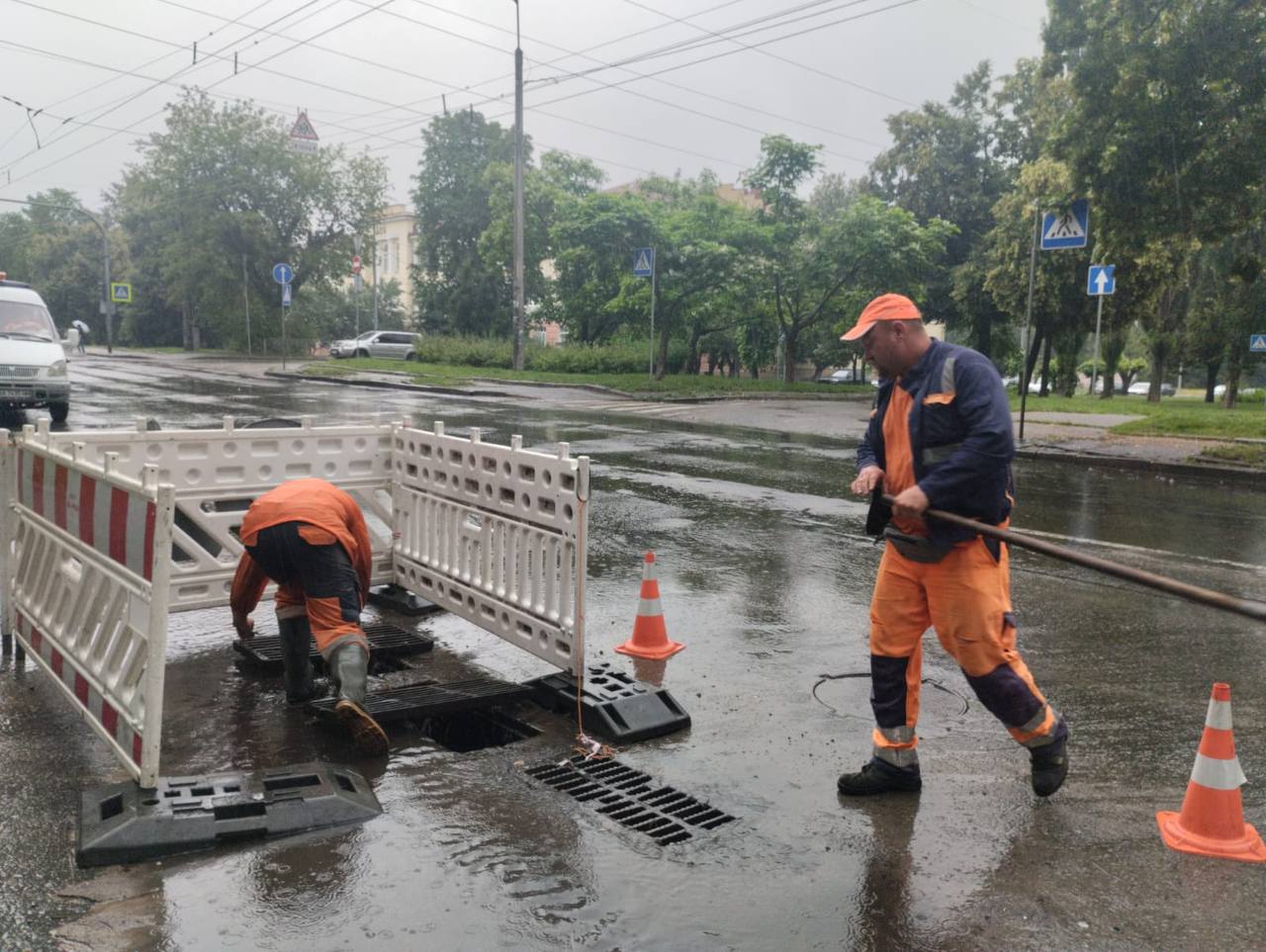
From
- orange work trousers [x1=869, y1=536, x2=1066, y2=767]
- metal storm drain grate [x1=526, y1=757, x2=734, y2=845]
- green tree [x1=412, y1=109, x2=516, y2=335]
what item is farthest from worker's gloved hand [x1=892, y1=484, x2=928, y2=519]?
green tree [x1=412, y1=109, x2=516, y2=335]

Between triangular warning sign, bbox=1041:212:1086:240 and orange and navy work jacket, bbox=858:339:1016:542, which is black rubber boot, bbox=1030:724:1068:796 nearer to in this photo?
orange and navy work jacket, bbox=858:339:1016:542

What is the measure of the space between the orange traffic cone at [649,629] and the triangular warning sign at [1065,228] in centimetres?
1229

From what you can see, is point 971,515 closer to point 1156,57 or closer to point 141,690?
point 141,690

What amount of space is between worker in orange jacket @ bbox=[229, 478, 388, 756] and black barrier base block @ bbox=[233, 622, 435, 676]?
2.13ft

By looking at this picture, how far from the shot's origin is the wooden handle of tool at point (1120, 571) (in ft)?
9.46

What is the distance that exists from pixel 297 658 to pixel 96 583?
1.05 metres

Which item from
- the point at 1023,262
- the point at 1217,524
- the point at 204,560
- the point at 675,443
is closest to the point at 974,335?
the point at 1023,262

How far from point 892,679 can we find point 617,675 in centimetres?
148

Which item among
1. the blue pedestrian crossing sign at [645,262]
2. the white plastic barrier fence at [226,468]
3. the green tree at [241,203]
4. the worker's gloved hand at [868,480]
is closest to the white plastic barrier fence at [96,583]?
the white plastic barrier fence at [226,468]

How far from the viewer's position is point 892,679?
410 centimetres

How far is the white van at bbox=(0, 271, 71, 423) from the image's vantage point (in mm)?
15398

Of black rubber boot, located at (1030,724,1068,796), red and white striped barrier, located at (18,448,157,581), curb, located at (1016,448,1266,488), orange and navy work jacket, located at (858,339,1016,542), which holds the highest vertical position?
orange and navy work jacket, located at (858,339,1016,542)

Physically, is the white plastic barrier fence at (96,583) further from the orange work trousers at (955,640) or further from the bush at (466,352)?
the bush at (466,352)

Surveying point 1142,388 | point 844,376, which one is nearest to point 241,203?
point 844,376
